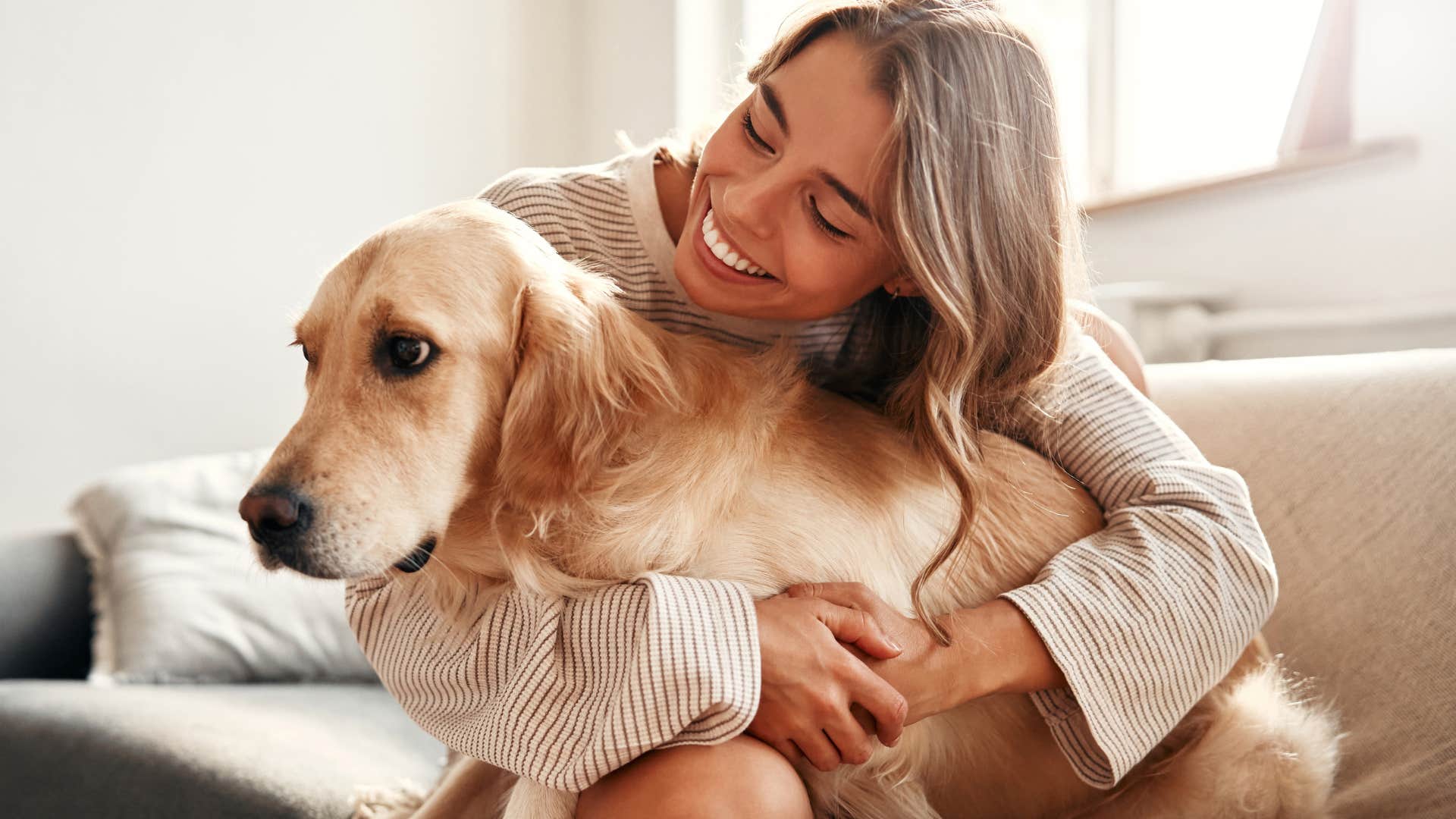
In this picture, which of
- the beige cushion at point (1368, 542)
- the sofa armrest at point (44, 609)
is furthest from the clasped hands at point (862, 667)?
the sofa armrest at point (44, 609)

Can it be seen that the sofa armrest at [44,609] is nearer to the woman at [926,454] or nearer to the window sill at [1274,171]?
the woman at [926,454]

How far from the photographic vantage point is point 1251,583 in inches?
44.4

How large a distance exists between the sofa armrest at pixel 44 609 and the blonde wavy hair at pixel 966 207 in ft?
5.42

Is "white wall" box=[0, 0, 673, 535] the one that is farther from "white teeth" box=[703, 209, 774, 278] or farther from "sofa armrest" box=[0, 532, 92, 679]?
"white teeth" box=[703, 209, 774, 278]

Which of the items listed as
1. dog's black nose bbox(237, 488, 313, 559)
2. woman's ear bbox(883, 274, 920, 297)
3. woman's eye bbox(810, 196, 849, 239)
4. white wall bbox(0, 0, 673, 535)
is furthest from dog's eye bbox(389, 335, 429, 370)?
white wall bbox(0, 0, 673, 535)

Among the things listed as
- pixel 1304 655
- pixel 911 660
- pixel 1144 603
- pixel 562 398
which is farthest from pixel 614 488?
pixel 1304 655

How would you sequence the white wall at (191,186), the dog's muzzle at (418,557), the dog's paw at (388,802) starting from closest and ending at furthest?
the dog's muzzle at (418,557), the dog's paw at (388,802), the white wall at (191,186)

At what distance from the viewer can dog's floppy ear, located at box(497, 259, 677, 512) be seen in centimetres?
98

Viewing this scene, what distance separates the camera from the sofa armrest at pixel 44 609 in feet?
6.13

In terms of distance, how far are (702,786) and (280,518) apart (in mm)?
423

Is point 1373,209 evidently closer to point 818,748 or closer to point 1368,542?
point 1368,542

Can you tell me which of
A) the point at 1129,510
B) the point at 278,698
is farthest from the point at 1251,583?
the point at 278,698

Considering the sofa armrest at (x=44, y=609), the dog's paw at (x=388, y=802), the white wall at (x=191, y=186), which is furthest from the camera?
the white wall at (x=191, y=186)

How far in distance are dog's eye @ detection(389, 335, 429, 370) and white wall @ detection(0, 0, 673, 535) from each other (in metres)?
1.54
